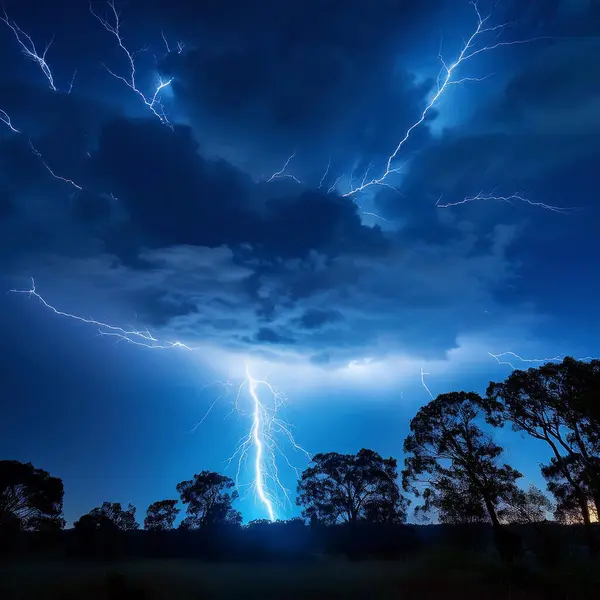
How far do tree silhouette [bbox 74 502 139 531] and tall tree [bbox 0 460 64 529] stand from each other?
7.57ft

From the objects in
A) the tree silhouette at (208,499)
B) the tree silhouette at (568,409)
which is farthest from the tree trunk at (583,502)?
the tree silhouette at (208,499)

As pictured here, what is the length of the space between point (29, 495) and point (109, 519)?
903 cm

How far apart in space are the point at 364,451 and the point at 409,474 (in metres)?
13.9

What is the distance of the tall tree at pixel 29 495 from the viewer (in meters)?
31.7

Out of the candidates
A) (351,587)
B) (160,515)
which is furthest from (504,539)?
(160,515)

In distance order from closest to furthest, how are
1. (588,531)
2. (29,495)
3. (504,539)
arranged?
(588,531) < (504,539) < (29,495)

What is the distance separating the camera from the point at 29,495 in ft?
108

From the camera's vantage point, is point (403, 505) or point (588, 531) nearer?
point (588, 531)

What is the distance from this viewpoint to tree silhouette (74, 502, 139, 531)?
3555 centimetres

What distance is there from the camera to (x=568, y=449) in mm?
20516

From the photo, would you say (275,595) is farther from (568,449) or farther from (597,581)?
(568,449)

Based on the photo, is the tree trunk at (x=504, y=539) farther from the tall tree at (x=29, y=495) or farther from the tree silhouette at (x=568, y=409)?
the tall tree at (x=29, y=495)

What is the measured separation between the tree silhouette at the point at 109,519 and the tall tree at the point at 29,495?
7.57 ft

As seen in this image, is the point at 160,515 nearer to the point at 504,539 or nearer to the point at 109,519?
the point at 109,519
